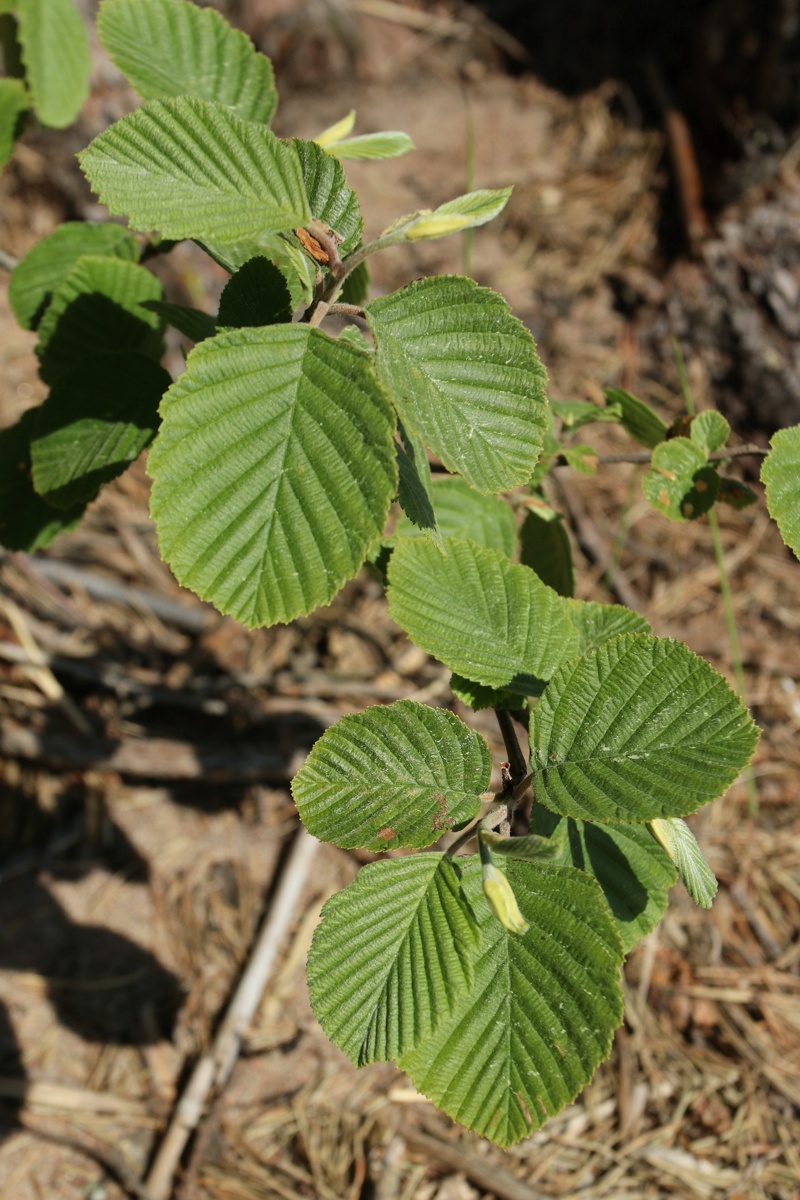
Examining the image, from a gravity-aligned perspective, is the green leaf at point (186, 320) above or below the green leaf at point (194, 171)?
below

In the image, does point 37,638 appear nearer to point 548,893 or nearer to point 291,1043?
point 291,1043

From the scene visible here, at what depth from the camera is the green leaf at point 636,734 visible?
0.79 meters

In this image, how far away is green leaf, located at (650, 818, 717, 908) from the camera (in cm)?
83

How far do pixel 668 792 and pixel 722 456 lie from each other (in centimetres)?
51

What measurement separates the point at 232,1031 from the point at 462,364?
4.86 feet

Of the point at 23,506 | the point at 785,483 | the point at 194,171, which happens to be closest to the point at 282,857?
the point at 23,506

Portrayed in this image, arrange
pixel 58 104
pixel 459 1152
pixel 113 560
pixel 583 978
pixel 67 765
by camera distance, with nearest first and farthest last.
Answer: pixel 583 978 < pixel 58 104 < pixel 459 1152 < pixel 67 765 < pixel 113 560

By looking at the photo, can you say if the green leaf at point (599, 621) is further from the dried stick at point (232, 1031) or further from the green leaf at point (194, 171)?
the dried stick at point (232, 1031)

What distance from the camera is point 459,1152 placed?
5.39 ft

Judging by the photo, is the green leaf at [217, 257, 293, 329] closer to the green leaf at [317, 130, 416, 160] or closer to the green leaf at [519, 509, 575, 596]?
the green leaf at [317, 130, 416, 160]

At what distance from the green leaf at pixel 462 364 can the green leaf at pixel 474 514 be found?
40 cm

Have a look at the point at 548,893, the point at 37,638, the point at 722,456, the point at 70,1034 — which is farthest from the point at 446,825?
the point at 37,638

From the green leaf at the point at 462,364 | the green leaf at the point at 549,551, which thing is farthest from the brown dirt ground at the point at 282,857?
the green leaf at the point at 462,364

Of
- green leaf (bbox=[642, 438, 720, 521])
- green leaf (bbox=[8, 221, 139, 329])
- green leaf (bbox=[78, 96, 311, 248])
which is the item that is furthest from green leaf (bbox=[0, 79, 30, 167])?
green leaf (bbox=[642, 438, 720, 521])
